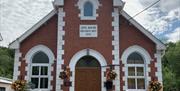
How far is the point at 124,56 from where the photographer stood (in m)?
14.3

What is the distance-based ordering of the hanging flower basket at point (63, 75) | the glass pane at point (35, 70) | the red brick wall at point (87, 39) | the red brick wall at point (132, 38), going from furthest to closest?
the red brick wall at point (132, 38) < the glass pane at point (35, 70) < the red brick wall at point (87, 39) < the hanging flower basket at point (63, 75)

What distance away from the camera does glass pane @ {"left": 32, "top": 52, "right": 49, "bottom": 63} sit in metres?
14.4

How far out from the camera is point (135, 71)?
46.8 feet

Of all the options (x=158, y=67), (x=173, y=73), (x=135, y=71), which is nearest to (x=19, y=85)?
(x=135, y=71)

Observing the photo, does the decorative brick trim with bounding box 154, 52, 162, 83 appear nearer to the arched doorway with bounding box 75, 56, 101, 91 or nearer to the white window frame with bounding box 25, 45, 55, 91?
the arched doorway with bounding box 75, 56, 101, 91

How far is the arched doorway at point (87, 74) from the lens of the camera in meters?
13.8

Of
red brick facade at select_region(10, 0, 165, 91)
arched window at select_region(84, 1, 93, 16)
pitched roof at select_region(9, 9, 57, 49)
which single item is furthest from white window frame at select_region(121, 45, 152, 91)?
pitched roof at select_region(9, 9, 57, 49)

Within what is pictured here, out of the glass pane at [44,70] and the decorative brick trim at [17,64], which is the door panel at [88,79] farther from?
the decorative brick trim at [17,64]

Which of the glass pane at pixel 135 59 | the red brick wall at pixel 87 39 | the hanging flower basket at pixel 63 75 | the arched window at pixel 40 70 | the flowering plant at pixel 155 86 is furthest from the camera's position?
the glass pane at pixel 135 59

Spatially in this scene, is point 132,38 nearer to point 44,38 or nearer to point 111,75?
point 111,75

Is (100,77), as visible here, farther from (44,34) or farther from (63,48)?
(44,34)

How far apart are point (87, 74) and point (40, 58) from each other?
2519 mm

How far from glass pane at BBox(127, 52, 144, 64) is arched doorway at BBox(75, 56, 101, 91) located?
1628mm

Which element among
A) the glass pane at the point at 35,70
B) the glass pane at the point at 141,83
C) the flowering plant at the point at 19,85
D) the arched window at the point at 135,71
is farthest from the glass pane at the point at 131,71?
the flowering plant at the point at 19,85
